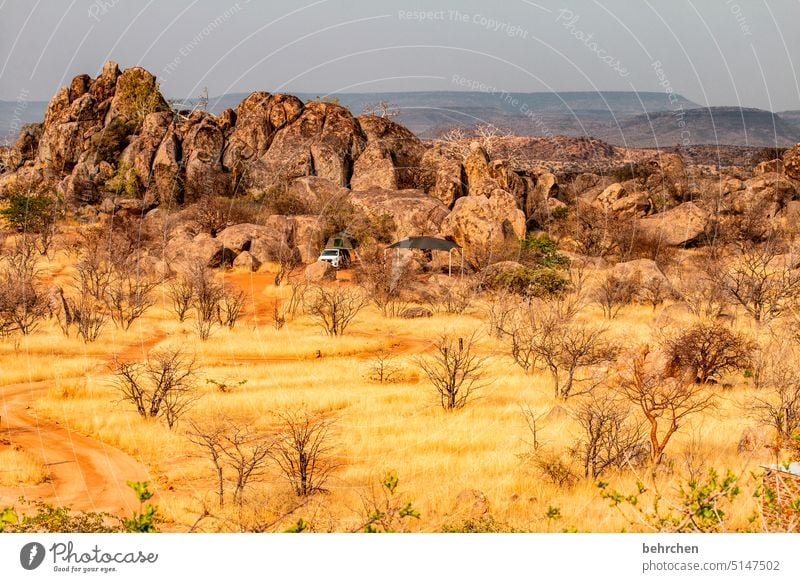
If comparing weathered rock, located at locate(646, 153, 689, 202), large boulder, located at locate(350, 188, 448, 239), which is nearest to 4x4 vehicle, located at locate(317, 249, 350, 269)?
large boulder, located at locate(350, 188, 448, 239)

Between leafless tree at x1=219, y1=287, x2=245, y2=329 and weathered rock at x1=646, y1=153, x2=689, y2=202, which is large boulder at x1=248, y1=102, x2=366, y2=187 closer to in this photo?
leafless tree at x1=219, y1=287, x2=245, y2=329

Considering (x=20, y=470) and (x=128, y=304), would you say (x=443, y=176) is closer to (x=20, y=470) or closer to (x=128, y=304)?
(x=128, y=304)

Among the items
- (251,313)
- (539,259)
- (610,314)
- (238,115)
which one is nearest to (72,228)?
(238,115)

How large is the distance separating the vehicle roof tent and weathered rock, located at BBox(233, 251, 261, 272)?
16.6 ft

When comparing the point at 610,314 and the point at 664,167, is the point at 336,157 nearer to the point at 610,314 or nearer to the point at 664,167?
the point at 664,167

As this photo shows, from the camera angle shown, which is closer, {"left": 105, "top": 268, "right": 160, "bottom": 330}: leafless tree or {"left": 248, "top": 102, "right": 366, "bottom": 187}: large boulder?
{"left": 105, "top": 268, "right": 160, "bottom": 330}: leafless tree

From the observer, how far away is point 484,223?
54.4 metres

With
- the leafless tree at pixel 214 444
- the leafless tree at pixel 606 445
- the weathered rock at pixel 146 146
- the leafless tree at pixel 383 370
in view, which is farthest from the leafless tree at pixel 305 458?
the weathered rock at pixel 146 146

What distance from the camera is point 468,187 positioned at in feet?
206

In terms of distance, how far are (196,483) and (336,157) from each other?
2043 inches

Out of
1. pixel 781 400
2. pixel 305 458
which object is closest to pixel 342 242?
pixel 781 400

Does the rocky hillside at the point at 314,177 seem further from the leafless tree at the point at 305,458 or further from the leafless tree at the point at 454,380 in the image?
the leafless tree at the point at 305,458

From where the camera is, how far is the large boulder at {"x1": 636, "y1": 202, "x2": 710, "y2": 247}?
2261 inches

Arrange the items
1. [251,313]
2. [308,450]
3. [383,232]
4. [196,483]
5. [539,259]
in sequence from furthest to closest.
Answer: [383,232] → [539,259] → [251,313] → [308,450] → [196,483]
